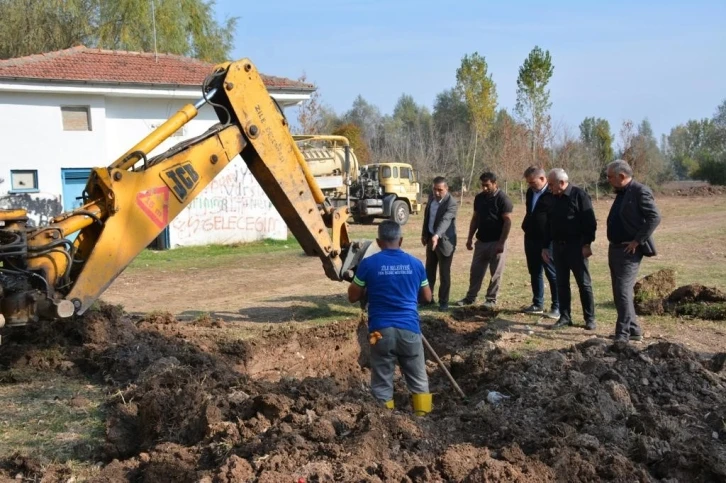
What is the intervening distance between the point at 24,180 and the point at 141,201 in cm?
1314

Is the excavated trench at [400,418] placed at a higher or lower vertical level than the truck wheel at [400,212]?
lower

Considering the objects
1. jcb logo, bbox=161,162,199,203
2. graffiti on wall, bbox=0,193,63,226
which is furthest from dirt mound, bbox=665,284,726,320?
graffiti on wall, bbox=0,193,63,226

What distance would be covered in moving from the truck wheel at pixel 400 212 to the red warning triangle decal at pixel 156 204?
2162 centimetres

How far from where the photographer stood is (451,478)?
4.02 metres

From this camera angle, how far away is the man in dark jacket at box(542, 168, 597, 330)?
8.75 meters

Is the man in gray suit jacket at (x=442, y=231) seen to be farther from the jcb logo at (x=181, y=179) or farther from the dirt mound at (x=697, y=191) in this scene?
the dirt mound at (x=697, y=191)

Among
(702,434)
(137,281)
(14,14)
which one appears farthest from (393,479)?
(14,14)

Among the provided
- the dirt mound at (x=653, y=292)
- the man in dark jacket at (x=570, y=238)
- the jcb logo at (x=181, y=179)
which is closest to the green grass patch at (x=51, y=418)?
the jcb logo at (x=181, y=179)

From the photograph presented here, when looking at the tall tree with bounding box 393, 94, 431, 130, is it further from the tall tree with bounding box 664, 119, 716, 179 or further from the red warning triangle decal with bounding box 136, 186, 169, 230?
the red warning triangle decal with bounding box 136, 186, 169, 230

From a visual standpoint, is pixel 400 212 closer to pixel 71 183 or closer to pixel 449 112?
pixel 71 183

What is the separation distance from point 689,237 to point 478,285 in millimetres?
11996

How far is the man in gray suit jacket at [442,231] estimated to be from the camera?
1037 cm

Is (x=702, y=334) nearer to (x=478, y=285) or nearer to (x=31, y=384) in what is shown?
(x=478, y=285)

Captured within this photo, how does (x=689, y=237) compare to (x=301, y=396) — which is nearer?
(x=301, y=396)
